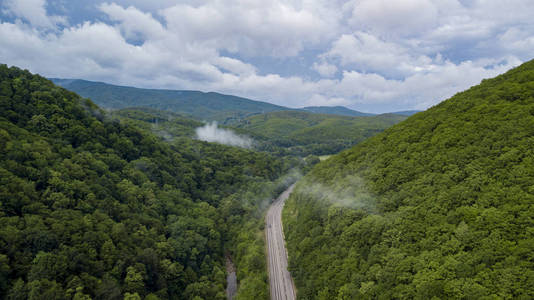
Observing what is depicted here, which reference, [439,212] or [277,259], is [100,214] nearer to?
[277,259]

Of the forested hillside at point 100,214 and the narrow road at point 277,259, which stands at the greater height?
the forested hillside at point 100,214

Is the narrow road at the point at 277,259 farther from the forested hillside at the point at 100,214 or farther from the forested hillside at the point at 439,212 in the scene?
the forested hillside at the point at 439,212

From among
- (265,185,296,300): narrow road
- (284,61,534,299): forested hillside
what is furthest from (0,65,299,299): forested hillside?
(284,61,534,299): forested hillside

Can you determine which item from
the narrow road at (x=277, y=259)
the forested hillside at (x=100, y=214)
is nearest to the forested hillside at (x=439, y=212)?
the narrow road at (x=277, y=259)

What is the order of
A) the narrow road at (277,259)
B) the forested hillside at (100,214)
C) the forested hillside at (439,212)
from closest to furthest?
the forested hillside at (439,212)
the forested hillside at (100,214)
the narrow road at (277,259)

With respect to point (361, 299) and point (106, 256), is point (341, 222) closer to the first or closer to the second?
point (361, 299)
